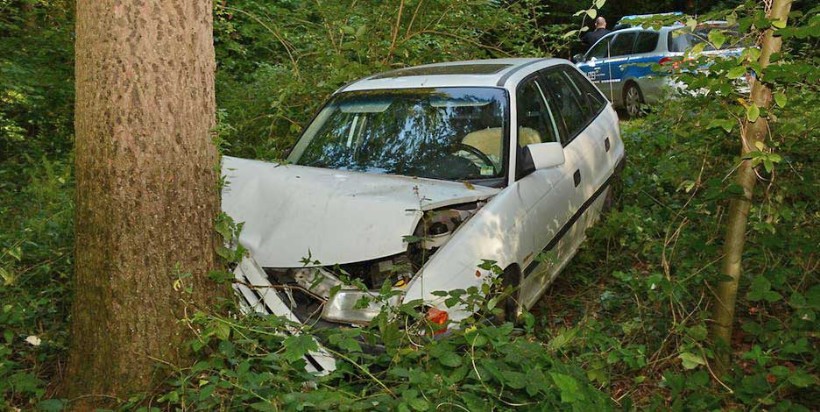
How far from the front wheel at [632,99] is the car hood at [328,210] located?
8.63m

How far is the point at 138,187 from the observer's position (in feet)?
10.8

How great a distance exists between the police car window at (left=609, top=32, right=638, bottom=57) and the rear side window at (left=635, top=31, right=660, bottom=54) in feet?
0.60

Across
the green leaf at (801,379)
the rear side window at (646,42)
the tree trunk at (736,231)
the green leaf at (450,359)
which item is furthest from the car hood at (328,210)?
the rear side window at (646,42)

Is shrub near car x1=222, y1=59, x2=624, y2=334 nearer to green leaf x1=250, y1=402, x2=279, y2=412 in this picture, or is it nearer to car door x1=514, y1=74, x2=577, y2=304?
car door x1=514, y1=74, x2=577, y2=304

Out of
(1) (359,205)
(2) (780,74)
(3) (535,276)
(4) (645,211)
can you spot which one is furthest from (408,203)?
(4) (645,211)

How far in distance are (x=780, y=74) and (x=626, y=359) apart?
137cm

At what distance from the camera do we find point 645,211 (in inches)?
234

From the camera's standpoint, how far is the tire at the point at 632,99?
12352mm

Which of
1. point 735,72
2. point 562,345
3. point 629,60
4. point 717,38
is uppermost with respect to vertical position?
point 717,38

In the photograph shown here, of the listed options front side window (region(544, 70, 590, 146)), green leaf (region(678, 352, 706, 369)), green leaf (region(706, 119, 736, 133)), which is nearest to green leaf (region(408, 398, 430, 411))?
green leaf (region(678, 352, 706, 369))

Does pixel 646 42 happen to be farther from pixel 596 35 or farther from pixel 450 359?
pixel 450 359

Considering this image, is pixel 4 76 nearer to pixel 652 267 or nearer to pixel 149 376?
pixel 149 376

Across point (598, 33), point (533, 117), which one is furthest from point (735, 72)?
point (598, 33)

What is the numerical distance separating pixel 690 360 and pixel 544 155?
1.65 metres
